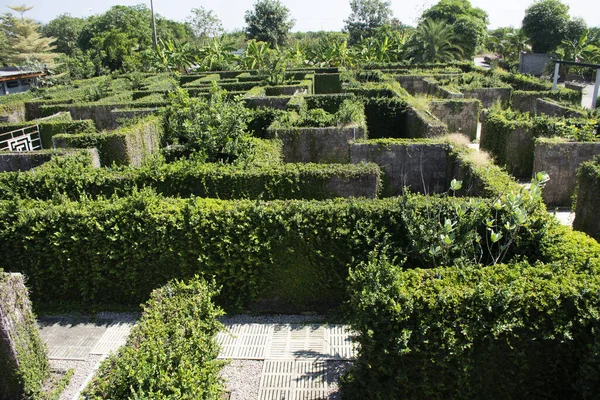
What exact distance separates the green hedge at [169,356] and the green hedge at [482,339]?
2.10 m

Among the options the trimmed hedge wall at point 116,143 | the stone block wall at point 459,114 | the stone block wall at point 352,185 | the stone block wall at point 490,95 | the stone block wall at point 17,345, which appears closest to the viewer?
the stone block wall at point 17,345

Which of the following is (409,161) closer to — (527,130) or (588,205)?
(588,205)

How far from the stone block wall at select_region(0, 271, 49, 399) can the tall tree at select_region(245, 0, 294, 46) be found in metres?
57.2

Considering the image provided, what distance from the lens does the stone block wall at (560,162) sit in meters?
12.9

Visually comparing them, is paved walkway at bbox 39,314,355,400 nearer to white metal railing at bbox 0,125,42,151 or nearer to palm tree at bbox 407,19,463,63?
white metal railing at bbox 0,125,42,151

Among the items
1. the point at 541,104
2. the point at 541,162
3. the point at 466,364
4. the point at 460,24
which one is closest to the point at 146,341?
the point at 466,364

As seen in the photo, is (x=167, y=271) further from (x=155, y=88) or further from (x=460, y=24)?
(x=460, y=24)

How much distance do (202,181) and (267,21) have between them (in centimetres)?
5487

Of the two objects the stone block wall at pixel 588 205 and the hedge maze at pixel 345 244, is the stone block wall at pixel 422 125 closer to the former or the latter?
the hedge maze at pixel 345 244

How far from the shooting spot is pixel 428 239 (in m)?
7.41

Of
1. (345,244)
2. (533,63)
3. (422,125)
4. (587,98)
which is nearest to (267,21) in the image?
(533,63)

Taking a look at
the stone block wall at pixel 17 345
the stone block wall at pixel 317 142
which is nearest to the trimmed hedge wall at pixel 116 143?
the stone block wall at pixel 317 142

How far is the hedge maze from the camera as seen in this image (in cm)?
562

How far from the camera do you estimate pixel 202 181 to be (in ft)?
35.9
